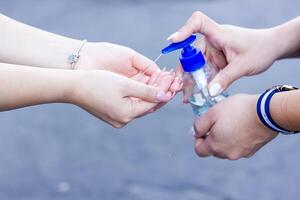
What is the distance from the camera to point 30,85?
1154 mm

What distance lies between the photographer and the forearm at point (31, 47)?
1361 mm

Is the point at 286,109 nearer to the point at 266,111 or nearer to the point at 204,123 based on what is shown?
the point at 266,111

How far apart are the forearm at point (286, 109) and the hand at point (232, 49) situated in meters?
0.16

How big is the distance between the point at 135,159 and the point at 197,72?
2.09ft

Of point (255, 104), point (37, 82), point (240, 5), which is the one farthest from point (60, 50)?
point (240, 5)

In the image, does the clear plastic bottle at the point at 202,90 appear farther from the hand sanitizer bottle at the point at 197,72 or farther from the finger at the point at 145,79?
the finger at the point at 145,79

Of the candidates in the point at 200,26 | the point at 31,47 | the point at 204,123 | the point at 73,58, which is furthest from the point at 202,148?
the point at 31,47

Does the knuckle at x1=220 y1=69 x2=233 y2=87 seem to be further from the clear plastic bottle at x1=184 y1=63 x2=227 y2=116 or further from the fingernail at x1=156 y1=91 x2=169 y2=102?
the fingernail at x1=156 y1=91 x2=169 y2=102

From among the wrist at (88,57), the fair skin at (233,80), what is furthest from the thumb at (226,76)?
the wrist at (88,57)

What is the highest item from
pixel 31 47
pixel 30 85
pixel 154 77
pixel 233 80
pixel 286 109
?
pixel 31 47

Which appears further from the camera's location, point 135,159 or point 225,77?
point 135,159

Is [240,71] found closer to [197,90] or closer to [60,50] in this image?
[197,90]

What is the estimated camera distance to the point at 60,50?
139 centimetres

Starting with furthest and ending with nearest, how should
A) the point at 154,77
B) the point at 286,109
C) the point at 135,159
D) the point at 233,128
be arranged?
the point at 135,159 < the point at 154,77 < the point at 233,128 < the point at 286,109
